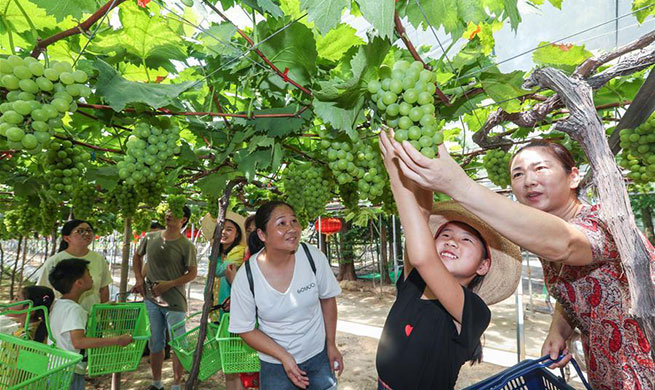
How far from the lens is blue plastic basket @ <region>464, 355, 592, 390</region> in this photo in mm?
1719

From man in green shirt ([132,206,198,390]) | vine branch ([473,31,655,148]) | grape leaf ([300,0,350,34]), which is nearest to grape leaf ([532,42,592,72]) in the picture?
vine branch ([473,31,655,148])

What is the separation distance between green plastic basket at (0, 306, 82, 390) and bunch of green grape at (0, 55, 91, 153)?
4.42 ft

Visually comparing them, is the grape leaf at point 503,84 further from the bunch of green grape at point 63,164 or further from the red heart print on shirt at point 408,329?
the bunch of green grape at point 63,164

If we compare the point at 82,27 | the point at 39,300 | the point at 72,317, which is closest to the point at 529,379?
the point at 82,27

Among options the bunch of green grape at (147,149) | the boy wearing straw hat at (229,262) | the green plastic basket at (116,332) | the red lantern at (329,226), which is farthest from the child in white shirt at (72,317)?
the red lantern at (329,226)

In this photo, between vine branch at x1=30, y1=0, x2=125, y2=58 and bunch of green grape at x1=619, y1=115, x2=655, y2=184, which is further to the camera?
bunch of green grape at x1=619, y1=115, x2=655, y2=184

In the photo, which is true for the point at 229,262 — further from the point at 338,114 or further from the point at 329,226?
the point at 329,226

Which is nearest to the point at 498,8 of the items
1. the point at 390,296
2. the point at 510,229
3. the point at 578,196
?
the point at 510,229

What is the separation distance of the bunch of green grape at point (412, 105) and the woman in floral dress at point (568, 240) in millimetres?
34

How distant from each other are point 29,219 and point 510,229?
642 centimetres

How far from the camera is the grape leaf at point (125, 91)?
4.55ft

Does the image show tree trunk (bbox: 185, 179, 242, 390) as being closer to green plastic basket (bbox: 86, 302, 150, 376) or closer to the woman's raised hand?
green plastic basket (bbox: 86, 302, 150, 376)

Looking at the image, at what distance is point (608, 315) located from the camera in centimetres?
142

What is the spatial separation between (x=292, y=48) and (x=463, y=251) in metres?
1.13
